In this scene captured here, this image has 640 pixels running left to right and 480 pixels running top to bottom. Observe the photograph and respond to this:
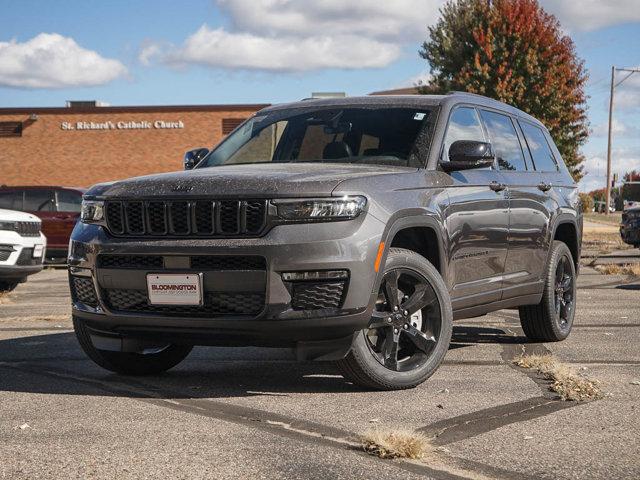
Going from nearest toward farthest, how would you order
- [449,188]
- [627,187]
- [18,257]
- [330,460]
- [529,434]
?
[330,460] → [529,434] → [449,188] → [18,257] → [627,187]

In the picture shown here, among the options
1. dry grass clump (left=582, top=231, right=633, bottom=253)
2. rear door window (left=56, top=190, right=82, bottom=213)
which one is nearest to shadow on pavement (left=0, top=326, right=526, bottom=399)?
rear door window (left=56, top=190, right=82, bottom=213)

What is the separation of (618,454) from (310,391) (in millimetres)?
1985

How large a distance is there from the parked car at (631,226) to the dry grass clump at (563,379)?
44.9 ft

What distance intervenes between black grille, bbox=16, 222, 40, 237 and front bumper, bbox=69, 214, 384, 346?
797cm

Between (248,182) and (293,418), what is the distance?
1.29 meters

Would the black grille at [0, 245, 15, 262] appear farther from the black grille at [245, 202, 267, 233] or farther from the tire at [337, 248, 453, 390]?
the black grille at [245, 202, 267, 233]

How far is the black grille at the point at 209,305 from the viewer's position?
5301 millimetres

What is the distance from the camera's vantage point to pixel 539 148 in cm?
840

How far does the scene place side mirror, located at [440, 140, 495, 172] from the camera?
248 inches

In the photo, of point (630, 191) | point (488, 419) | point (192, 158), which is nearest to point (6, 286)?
point (192, 158)

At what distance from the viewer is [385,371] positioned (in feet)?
18.4

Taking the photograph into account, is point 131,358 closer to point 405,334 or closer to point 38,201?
point 405,334

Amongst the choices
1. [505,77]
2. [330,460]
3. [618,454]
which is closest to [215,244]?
[330,460]

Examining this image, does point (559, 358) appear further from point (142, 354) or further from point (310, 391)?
point (142, 354)
